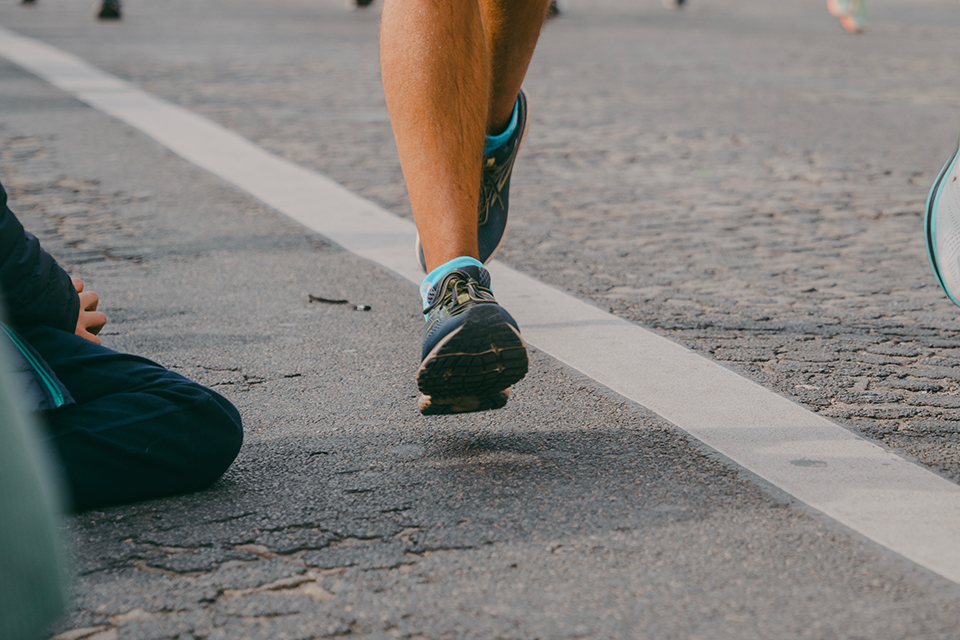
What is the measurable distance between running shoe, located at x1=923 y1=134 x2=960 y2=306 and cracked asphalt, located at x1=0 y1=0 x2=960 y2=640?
0.92ft

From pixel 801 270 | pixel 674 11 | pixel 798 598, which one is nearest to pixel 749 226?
pixel 801 270

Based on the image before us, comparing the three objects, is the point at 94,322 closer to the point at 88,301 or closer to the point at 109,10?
the point at 88,301

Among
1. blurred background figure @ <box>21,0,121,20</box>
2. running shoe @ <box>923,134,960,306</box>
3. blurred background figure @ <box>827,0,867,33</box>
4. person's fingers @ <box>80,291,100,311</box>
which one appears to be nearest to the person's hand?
person's fingers @ <box>80,291,100,311</box>

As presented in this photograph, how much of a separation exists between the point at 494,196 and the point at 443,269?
1.75ft

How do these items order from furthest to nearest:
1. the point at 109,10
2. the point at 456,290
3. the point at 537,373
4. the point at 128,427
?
the point at 109,10 → the point at 537,373 → the point at 456,290 → the point at 128,427

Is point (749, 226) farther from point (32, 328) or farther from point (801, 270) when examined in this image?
point (32, 328)

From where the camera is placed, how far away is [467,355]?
6.14ft

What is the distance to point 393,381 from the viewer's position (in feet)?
8.07

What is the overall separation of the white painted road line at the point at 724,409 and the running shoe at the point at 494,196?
12.2 inches

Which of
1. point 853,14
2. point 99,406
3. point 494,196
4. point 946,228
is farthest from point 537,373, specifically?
point 853,14

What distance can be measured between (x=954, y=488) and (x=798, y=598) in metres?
0.51

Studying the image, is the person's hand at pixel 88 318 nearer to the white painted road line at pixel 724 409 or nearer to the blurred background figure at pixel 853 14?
the white painted road line at pixel 724 409

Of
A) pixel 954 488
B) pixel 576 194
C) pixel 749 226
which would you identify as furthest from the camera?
pixel 576 194

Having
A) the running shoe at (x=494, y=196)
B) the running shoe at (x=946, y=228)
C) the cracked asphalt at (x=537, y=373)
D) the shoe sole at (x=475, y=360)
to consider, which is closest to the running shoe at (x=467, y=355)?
the shoe sole at (x=475, y=360)
